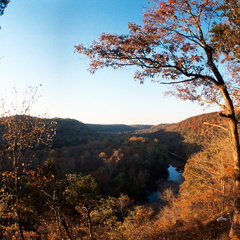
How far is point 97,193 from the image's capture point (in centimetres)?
1548

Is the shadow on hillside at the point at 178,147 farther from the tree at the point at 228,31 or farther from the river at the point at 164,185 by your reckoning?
the tree at the point at 228,31

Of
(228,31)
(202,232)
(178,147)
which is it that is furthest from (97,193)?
(178,147)

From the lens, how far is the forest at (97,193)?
5.46 metres

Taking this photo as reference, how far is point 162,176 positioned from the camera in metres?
48.8

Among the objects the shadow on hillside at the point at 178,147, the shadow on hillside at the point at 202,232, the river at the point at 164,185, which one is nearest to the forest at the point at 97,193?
the shadow on hillside at the point at 202,232

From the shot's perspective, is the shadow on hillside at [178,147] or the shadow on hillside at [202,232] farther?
the shadow on hillside at [178,147]

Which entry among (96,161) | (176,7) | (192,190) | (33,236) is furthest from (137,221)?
(96,161)

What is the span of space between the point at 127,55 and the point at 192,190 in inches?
764

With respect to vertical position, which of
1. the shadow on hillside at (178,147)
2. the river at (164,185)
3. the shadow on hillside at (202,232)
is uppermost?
the shadow on hillside at (202,232)

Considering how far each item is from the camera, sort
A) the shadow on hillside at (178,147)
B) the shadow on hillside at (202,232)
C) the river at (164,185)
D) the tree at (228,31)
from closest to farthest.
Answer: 1. the tree at (228,31)
2. the shadow on hillside at (202,232)
3. the river at (164,185)
4. the shadow on hillside at (178,147)

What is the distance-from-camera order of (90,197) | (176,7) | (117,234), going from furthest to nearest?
1. (90,197)
2. (117,234)
3. (176,7)

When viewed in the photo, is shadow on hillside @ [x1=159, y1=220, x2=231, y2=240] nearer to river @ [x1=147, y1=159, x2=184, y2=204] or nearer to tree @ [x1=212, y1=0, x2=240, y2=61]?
tree @ [x1=212, y1=0, x2=240, y2=61]

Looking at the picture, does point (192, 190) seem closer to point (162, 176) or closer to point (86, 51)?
point (86, 51)

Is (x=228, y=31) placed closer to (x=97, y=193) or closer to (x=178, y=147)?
(x=97, y=193)
